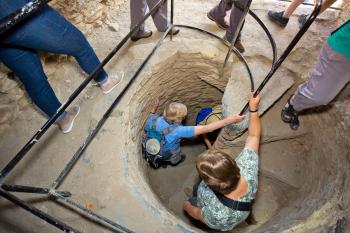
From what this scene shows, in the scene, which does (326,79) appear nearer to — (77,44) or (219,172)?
(219,172)

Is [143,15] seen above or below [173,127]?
above

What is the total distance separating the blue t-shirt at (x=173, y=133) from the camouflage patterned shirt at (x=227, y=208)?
2.55 ft

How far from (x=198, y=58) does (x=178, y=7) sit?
943 millimetres

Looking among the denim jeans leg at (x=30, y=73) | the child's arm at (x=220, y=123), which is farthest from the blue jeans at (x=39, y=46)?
the child's arm at (x=220, y=123)

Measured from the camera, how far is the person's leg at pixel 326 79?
2.34 metres

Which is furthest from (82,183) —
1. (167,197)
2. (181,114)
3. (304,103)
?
(304,103)

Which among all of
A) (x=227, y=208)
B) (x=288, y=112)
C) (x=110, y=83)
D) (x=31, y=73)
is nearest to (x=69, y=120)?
(x=110, y=83)

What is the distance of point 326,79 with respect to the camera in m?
2.48

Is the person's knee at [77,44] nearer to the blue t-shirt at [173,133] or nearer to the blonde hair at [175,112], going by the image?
the blonde hair at [175,112]

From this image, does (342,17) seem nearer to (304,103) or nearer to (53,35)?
(304,103)

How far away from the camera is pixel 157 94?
12.2ft

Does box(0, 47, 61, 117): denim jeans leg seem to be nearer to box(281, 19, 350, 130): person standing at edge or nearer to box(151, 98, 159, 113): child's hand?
box(151, 98, 159, 113): child's hand

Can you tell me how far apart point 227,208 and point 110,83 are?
5.58 feet

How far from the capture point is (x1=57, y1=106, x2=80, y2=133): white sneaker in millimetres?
2797
